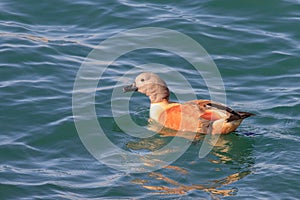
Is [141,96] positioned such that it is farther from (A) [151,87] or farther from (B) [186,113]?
(B) [186,113]

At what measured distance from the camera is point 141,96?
38.8 feet

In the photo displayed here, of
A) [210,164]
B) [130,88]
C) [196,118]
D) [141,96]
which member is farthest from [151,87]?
[210,164]

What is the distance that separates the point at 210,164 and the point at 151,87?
2035mm

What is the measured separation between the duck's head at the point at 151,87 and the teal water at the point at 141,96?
0.38 metres

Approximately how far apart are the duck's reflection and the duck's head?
0.62m

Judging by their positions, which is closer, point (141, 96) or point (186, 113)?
point (186, 113)

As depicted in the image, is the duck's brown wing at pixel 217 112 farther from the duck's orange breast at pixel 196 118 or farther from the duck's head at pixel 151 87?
the duck's head at pixel 151 87

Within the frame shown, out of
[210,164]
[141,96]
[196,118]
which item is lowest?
[210,164]

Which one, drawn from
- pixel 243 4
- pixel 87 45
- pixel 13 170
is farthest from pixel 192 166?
pixel 243 4

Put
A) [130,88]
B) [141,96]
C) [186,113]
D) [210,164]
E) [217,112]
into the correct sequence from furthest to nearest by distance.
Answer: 1. [141,96]
2. [130,88]
3. [186,113]
4. [217,112]
5. [210,164]

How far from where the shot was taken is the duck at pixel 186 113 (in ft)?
33.3

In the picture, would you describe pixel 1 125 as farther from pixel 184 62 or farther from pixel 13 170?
pixel 184 62

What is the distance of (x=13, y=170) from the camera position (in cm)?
919

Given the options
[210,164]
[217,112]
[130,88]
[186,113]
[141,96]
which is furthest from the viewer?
[141,96]
